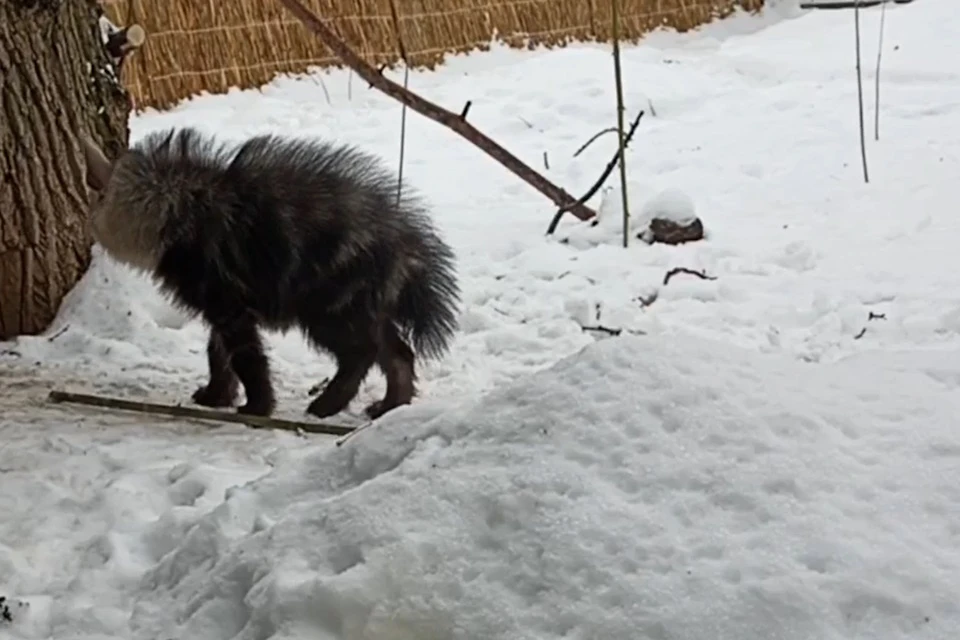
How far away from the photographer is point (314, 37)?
8695 millimetres

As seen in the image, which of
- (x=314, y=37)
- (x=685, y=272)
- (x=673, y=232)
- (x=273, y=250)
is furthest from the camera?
(x=314, y=37)

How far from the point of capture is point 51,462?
125 inches

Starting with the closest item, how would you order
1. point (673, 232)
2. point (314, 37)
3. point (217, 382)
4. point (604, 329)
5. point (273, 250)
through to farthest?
1. point (273, 250)
2. point (217, 382)
3. point (604, 329)
4. point (673, 232)
5. point (314, 37)

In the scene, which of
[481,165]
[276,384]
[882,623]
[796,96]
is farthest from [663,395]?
[796,96]

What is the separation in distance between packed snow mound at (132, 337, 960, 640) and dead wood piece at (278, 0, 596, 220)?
298cm

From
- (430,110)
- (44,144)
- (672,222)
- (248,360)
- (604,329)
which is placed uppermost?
(44,144)

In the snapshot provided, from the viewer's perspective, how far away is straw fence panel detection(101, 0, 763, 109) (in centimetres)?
809

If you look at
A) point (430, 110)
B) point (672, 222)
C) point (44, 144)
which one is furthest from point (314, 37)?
point (44, 144)

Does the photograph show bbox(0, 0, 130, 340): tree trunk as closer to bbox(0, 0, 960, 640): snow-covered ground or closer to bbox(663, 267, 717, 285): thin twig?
bbox(0, 0, 960, 640): snow-covered ground

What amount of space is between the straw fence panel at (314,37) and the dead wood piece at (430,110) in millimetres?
2479

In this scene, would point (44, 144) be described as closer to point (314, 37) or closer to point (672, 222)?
point (672, 222)

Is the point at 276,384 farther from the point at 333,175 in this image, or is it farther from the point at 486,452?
the point at 486,452

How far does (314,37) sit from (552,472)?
6903 mm

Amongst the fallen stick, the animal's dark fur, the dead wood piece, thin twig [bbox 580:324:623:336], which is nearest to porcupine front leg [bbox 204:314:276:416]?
the animal's dark fur
